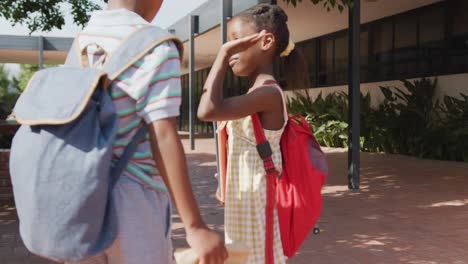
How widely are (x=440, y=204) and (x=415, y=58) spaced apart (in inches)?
324

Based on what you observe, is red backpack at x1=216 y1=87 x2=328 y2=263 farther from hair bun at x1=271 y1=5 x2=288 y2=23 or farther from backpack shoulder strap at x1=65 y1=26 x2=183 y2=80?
backpack shoulder strap at x1=65 y1=26 x2=183 y2=80

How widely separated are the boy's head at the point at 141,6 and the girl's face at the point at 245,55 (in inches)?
34.1

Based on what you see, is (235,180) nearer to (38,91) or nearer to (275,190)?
(275,190)

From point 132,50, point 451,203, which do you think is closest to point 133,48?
point 132,50

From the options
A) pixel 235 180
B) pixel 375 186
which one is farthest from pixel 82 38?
pixel 375 186

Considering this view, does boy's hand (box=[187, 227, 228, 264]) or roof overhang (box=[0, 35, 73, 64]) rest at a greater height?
roof overhang (box=[0, 35, 73, 64])

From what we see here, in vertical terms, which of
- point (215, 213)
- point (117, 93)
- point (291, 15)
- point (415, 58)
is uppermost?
point (291, 15)

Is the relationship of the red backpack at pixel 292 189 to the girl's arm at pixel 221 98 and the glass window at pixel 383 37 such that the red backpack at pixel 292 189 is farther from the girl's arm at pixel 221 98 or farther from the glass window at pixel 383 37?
the glass window at pixel 383 37

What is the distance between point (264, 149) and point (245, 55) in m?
0.45

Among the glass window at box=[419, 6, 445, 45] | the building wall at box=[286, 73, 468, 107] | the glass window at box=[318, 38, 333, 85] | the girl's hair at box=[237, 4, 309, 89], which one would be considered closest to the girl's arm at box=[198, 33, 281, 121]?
the girl's hair at box=[237, 4, 309, 89]

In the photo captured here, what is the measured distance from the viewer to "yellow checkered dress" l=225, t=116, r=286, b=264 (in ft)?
7.78

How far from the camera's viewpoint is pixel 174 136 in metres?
1.43

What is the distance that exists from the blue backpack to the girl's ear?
3.63ft

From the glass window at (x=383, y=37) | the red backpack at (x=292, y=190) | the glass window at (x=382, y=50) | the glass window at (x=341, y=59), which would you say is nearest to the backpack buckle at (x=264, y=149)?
the red backpack at (x=292, y=190)
